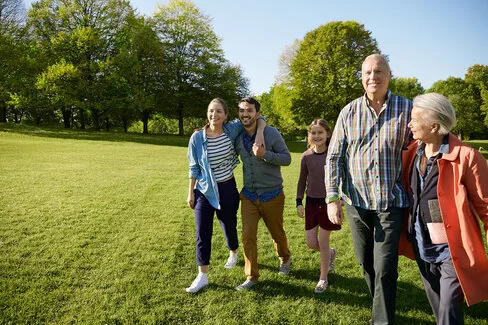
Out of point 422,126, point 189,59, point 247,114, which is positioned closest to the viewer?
point 422,126

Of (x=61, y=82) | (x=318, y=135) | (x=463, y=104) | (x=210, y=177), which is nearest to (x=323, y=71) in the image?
(x=61, y=82)

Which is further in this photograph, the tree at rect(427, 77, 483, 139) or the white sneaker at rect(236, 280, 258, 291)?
the tree at rect(427, 77, 483, 139)

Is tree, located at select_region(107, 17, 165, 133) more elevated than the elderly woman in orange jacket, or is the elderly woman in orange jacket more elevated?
tree, located at select_region(107, 17, 165, 133)

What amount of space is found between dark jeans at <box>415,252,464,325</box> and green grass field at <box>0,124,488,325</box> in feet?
3.27

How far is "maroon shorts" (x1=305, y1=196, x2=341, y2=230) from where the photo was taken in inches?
161

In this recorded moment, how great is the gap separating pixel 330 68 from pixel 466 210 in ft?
98.5

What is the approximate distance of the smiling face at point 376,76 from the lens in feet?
9.37

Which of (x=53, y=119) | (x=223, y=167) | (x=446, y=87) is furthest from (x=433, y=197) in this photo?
(x=446, y=87)

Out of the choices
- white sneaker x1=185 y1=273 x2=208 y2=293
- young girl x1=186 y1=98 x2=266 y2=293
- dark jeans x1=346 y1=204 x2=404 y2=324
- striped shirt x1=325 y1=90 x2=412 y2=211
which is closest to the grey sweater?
young girl x1=186 y1=98 x2=266 y2=293

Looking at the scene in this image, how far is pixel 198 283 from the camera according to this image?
13.3ft

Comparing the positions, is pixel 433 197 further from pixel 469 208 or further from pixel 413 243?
pixel 413 243

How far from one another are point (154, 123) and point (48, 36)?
40338mm

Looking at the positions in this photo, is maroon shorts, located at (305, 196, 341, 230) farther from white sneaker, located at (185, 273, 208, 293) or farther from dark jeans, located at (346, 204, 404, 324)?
white sneaker, located at (185, 273, 208, 293)

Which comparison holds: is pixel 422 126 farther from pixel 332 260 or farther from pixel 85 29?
pixel 85 29
